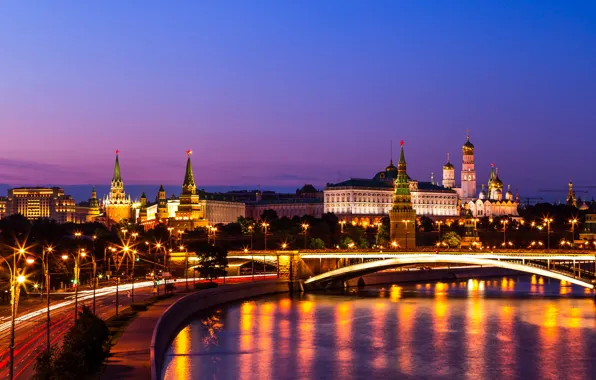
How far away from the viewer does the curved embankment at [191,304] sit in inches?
1609

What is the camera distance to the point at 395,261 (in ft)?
248

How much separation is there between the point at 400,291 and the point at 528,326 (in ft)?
89.8

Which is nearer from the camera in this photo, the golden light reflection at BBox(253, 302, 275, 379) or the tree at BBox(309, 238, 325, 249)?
the golden light reflection at BBox(253, 302, 275, 379)

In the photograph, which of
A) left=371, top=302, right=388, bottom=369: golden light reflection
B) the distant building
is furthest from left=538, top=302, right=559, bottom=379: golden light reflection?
the distant building

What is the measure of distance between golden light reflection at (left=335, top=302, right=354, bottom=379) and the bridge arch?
22.2 feet

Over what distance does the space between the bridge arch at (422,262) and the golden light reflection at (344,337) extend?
22.2 ft

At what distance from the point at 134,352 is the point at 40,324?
348 inches

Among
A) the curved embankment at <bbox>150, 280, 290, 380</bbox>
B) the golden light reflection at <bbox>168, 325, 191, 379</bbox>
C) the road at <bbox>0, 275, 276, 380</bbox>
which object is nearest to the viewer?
the road at <bbox>0, 275, 276, 380</bbox>

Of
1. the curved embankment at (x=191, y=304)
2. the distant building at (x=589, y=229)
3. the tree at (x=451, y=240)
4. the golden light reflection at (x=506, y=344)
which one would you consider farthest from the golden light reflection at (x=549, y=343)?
the tree at (x=451, y=240)

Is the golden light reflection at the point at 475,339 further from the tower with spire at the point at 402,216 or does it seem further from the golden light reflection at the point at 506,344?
the tower with spire at the point at 402,216

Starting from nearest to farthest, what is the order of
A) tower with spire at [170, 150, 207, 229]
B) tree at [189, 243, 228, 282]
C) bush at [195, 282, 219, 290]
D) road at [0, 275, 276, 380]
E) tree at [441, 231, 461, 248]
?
1. road at [0, 275, 276, 380]
2. bush at [195, 282, 219, 290]
3. tree at [189, 243, 228, 282]
4. tree at [441, 231, 461, 248]
5. tower with spire at [170, 150, 207, 229]

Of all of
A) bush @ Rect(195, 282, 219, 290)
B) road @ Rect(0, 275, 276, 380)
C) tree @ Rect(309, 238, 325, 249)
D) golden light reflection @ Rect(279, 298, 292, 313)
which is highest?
tree @ Rect(309, 238, 325, 249)

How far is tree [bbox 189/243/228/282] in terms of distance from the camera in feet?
261

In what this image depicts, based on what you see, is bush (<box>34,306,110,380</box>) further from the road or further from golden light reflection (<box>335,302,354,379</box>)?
golden light reflection (<box>335,302,354,379</box>)
